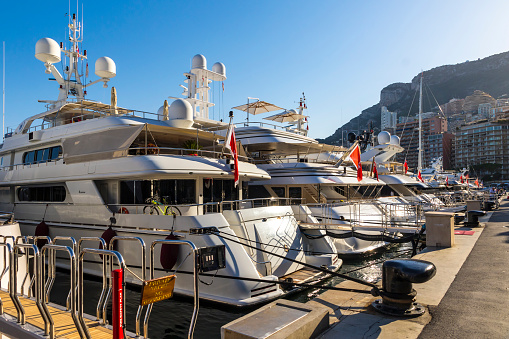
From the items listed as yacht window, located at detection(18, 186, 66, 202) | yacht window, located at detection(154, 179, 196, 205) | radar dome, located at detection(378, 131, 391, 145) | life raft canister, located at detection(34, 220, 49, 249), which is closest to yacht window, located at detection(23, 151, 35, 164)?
yacht window, located at detection(18, 186, 66, 202)

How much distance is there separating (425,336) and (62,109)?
727 inches

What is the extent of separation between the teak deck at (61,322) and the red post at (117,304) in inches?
39.9

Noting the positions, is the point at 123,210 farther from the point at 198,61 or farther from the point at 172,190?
the point at 198,61

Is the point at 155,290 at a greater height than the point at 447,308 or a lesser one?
greater

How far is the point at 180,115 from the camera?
1484 cm

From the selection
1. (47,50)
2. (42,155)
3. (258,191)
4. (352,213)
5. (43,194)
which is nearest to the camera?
(43,194)

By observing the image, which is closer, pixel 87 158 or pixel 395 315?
pixel 395 315

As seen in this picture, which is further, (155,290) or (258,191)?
(258,191)

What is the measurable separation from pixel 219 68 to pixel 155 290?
23.1 metres

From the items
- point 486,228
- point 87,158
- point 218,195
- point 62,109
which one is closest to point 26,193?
point 62,109

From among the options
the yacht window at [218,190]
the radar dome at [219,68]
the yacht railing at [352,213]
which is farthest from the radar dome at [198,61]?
the yacht window at [218,190]

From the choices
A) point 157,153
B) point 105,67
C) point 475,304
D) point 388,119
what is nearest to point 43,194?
point 157,153

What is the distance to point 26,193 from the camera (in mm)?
17969

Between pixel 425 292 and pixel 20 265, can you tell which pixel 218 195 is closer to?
pixel 20 265
